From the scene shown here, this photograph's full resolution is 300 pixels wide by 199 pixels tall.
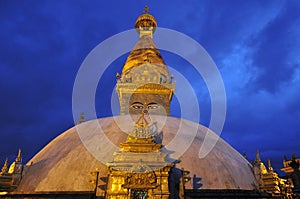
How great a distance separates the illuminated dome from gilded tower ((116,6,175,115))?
33.0 feet

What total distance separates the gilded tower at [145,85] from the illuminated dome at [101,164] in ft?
33.0

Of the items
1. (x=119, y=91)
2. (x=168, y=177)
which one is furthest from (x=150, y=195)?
(x=119, y=91)

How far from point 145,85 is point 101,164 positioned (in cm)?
1569

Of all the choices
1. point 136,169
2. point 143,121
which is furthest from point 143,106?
point 136,169

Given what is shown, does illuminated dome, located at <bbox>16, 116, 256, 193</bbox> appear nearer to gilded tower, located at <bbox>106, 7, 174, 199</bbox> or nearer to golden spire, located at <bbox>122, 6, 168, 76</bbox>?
gilded tower, located at <bbox>106, 7, 174, 199</bbox>

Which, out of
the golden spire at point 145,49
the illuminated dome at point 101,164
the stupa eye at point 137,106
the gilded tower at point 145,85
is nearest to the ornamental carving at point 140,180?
the illuminated dome at point 101,164

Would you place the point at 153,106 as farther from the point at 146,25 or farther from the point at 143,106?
the point at 146,25

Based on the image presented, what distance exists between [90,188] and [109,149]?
106 inches

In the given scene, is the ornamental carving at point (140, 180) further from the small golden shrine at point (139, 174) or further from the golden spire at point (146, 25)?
the golden spire at point (146, 25)

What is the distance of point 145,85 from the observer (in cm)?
2816

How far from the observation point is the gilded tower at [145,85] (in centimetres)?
2758

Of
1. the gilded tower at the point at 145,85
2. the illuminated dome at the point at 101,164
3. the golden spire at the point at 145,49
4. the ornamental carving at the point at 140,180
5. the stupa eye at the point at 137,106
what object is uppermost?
the golden spire at the point at 145,49

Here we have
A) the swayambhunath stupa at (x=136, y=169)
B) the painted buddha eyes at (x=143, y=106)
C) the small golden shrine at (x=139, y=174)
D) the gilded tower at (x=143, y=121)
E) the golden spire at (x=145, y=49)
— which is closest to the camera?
the small golden shrine at (x=139, y=174)

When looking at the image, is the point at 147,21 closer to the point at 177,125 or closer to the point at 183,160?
the point at 177,125
